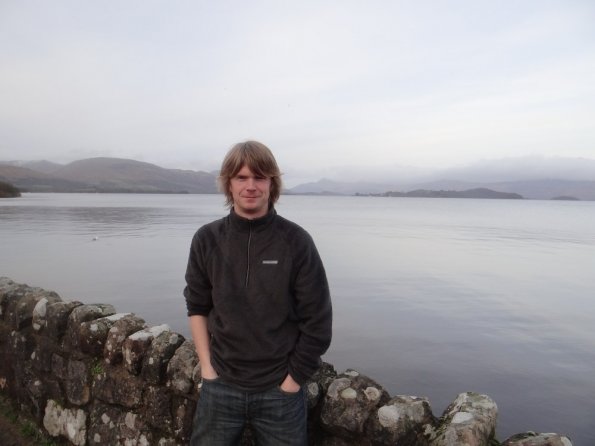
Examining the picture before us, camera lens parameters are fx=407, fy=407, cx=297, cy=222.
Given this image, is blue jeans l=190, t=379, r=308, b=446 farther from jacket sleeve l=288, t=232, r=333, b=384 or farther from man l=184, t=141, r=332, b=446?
jacket sleeve l=288, t=232, r=333, b=384

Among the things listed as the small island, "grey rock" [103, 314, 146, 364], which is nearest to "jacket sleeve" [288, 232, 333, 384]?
"grey rock" [103, 314, 146, 364]

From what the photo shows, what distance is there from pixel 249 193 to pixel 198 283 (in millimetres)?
635

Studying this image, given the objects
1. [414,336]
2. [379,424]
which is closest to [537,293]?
[414,336]

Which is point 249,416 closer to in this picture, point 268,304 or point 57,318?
point 268,304

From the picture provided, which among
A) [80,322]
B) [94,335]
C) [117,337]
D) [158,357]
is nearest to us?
[158,357]

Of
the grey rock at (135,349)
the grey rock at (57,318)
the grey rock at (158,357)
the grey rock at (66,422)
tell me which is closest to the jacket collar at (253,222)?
the grey rock at (158,357)

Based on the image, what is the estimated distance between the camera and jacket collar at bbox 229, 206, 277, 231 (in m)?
2.35

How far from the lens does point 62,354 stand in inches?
143

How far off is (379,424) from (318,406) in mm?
405

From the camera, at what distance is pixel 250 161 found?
231cm

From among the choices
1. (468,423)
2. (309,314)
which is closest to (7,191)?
(309,314)

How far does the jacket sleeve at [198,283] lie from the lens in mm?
2436

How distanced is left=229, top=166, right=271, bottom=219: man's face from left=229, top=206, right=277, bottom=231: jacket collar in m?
0.02

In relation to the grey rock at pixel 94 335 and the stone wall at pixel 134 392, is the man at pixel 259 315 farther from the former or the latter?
the grey rock at pixel 94 335
